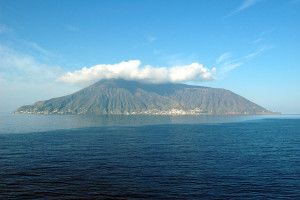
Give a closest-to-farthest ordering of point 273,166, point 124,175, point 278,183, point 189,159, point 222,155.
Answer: point 278,183 → point 124,175 → point 273,166 → point 189,159 → point 222,155

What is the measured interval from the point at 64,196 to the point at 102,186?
25.1ft

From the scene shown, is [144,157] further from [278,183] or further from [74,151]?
[278,183]

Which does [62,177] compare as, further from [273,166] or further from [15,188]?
[273,166]

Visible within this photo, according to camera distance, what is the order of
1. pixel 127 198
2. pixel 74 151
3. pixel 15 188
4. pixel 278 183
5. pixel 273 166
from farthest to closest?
pixel 74 151 < pixel 273 166 < pixel 278 183 < pixel 15 188 < pixel 127 198

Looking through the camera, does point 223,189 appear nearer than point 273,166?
Yes

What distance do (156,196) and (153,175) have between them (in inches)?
442

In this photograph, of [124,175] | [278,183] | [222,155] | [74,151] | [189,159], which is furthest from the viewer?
[74,151]

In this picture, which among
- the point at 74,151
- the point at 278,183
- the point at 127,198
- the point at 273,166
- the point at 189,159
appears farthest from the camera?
the point at 74,151

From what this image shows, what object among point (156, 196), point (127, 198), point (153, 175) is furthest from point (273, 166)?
point (127, 198)

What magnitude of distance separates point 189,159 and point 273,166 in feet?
78.3

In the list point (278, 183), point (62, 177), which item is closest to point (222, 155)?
point (278, 183)

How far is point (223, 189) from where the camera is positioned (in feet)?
137

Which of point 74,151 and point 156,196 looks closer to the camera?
point 156,196

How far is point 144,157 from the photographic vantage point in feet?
222
